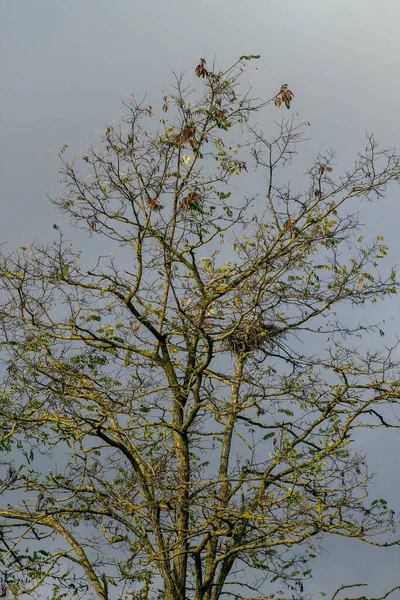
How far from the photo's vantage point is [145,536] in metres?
14.8

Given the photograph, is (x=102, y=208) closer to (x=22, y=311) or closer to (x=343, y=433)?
(x=22, y=311)

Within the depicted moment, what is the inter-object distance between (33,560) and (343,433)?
6.32 meters

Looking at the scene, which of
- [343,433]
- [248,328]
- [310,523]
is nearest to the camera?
[310,523]

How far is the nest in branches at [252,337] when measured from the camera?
50.6 ft

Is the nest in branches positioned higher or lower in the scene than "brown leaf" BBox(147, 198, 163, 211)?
lower

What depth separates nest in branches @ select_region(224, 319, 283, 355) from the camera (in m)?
15.4

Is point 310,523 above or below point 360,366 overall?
below

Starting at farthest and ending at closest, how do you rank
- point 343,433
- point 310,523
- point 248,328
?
1. point 248,328
2. point 343,433
3. point 310,523

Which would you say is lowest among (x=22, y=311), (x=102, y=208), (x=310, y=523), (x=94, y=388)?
(x=310, y=523)

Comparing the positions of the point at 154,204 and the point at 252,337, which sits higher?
the point at 154,204

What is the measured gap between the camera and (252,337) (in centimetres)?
1561

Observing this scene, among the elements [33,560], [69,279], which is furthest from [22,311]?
[33,560]

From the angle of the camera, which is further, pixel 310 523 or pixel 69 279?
pixel 69 279

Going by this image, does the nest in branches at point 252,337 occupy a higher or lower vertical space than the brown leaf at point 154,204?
lower
